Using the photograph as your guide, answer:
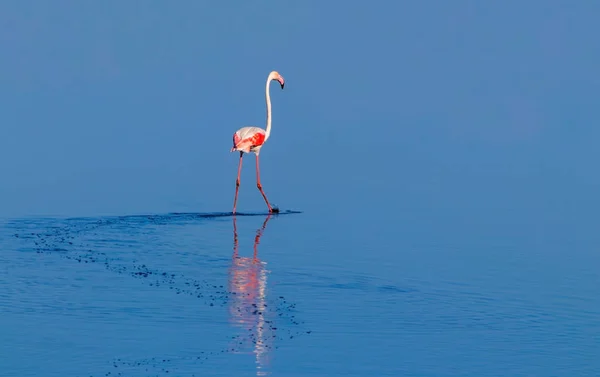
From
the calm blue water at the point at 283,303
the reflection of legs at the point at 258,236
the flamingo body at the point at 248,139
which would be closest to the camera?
the calm blue water at the point at 283,303

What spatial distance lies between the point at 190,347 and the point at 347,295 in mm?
3336

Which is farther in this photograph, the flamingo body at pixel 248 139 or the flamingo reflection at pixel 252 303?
the flamingo body at pixel 248 139

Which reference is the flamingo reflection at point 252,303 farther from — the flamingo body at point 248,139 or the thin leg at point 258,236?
the flamingo body at point 248,139

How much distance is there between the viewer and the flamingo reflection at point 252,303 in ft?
32.1

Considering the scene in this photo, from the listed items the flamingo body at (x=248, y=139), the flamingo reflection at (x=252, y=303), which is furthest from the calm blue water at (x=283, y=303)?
the flamingo body at (x=248, y=139)

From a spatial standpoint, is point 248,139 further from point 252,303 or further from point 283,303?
point 252,303

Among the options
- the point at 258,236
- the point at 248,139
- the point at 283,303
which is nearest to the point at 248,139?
the point at 248,139

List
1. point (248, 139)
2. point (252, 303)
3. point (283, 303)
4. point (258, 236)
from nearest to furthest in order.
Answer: point (252, 303), point (283, 303), point (258, 236), point (248, 139)

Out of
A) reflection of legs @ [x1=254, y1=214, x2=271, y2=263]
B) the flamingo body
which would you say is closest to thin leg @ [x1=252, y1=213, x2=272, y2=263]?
reflection of legs @ [x1=254, y1=214, x2=271, y2=263]

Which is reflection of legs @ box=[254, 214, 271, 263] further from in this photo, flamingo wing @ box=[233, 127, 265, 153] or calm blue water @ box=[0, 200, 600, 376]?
flamingo wing @ box=[233, 127, 265, 153]

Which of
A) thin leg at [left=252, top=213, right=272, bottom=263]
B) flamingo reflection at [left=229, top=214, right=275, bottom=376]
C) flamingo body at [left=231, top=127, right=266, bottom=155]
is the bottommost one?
flamingo reflection at [left=229, top=214, right=275, bottom=376]

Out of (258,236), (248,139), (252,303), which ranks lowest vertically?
(252,303)

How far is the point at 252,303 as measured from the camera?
11.6 metres

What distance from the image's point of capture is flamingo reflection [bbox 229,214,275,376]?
32.1 ft
